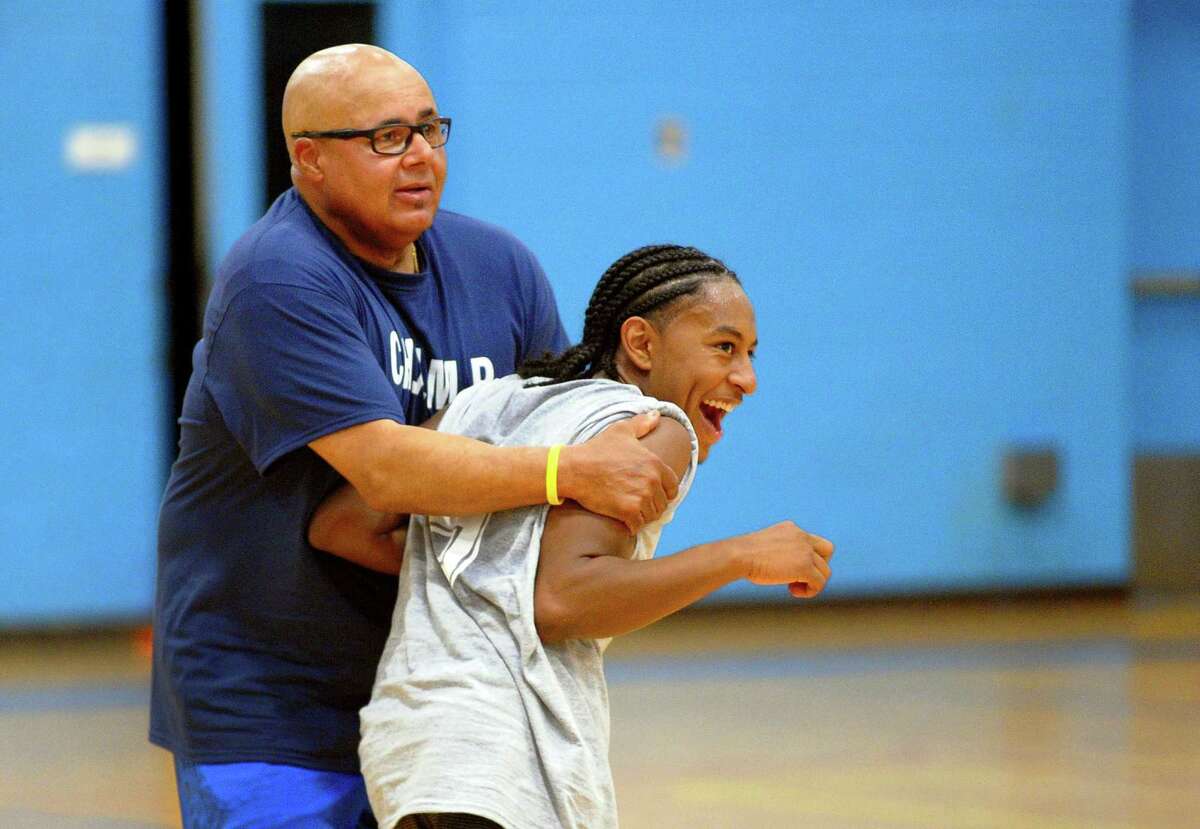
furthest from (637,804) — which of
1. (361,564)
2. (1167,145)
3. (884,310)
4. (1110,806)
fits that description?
(1167,145)

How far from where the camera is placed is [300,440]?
2.13 m

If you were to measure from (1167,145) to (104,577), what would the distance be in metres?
5.78

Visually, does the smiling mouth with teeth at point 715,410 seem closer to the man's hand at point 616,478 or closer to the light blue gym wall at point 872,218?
the man's hand at point 616,478

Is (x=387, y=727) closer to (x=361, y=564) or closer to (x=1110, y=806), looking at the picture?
(x=361, y=564)

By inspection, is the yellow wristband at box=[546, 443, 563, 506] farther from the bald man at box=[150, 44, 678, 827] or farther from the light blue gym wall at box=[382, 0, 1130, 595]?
the light blue gym wall at box=[382, 0, 1130, 595]

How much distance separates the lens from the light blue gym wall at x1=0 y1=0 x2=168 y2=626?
694 cm

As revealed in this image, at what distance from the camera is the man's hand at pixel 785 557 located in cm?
195

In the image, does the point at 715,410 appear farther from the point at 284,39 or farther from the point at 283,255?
the point at 284,39

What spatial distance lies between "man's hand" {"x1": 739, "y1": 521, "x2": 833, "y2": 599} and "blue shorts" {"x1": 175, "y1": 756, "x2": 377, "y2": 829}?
759mm

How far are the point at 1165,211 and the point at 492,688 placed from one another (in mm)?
7447

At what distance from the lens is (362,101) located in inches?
90.8

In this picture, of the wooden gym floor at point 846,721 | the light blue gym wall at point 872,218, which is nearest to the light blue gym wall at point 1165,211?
the light blue gym wall at point 872,218

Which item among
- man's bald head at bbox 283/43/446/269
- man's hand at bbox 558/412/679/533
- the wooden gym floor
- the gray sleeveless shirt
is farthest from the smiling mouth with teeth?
the wooden gym floor

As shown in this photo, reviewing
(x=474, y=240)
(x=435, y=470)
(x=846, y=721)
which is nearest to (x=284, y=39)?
(x=846, y=721)
